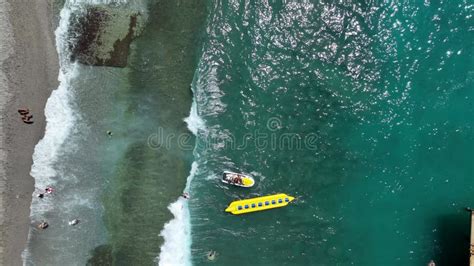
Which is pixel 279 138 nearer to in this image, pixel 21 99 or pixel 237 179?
pixel 237 179

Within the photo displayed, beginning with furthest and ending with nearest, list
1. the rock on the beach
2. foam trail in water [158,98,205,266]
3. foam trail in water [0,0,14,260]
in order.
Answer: foam trail in water [158,98,205,266] → the rock on the beach → foam trail in water [0,0,14,260]

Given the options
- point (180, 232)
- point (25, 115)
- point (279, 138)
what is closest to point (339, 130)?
point (279, 138)

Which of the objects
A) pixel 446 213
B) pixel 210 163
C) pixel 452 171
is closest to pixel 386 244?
pixel 446 213

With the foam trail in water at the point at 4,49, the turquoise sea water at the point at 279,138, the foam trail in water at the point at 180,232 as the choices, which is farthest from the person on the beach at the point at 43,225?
the foam trail in water at the point at 180,232

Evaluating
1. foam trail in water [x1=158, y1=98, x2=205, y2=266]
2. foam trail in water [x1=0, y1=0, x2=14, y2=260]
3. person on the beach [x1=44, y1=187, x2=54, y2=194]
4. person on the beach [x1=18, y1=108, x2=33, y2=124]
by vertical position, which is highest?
foam trail in water [x1=0, y1=0, x2=14, y2=260]

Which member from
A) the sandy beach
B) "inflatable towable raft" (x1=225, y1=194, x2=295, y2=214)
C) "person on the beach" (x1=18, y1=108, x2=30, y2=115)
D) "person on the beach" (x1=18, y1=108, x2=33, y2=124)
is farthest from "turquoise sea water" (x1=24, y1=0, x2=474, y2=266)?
"person on the beach" (x1=18, y1=108, x2=30, y2=115)

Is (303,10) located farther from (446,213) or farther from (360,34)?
(446,213)

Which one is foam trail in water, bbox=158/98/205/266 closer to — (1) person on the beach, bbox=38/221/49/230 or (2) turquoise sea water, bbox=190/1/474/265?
(2) turquoise sea water, bbox=190/1/474/265
